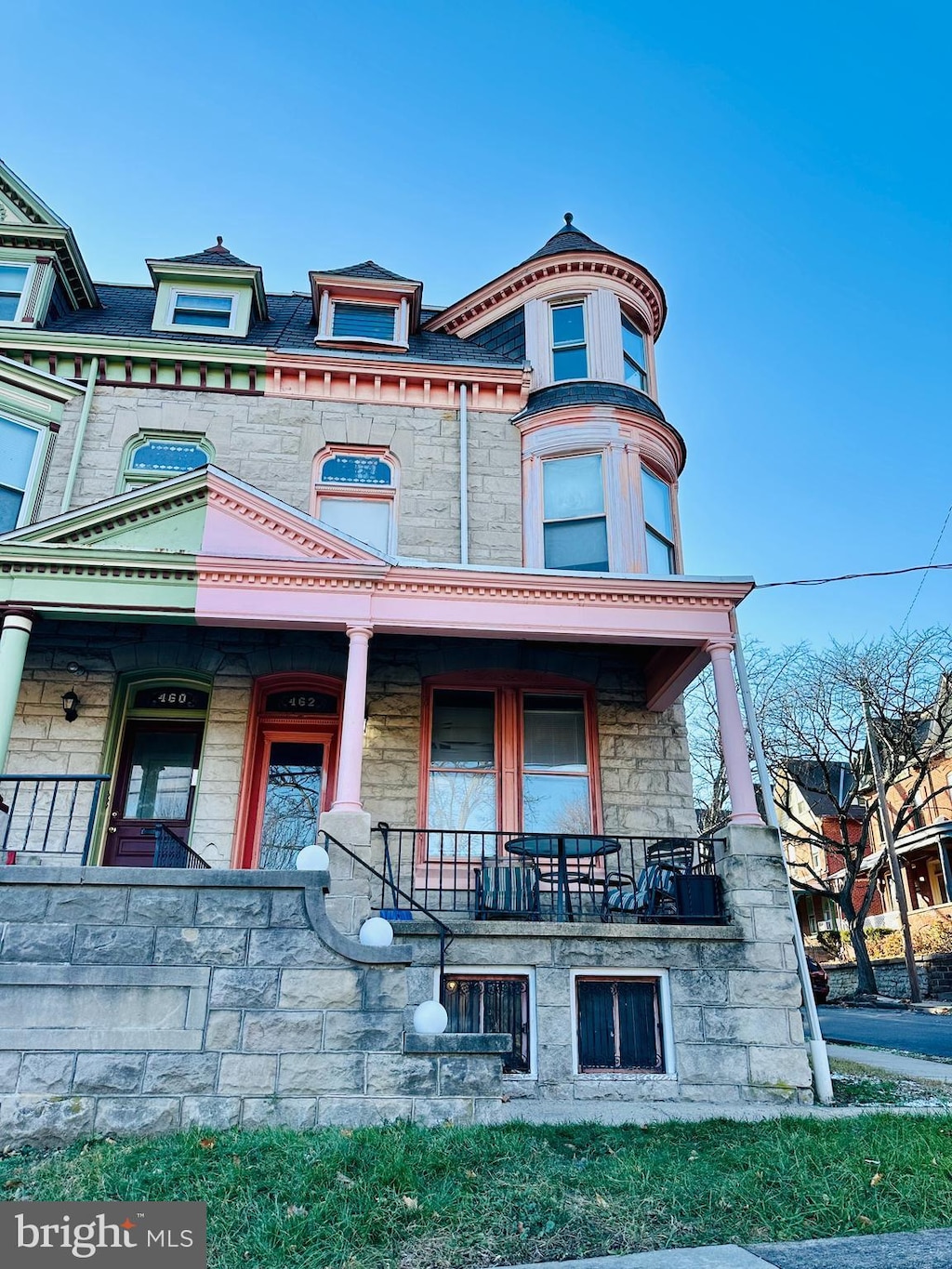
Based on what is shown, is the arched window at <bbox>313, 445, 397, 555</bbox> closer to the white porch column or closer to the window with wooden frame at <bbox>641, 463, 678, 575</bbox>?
the window with wooden frame at <bbox>641, 463, 678, 575</bbox>

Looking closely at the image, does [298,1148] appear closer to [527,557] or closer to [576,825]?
[576,825]

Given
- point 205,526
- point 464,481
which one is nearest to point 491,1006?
point 205,526

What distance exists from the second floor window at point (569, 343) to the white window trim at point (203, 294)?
453 cm

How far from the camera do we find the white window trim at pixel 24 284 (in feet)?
39.3

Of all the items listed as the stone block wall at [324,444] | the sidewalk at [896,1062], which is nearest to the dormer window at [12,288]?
the stone block wall at [324,444]

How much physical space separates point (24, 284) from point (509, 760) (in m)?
9.62

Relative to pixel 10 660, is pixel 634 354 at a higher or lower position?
higher

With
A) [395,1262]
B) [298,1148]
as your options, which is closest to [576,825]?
[298,1148]

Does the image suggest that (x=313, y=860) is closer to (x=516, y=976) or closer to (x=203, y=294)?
(x=516, y=976)

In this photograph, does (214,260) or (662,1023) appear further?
(214,260)

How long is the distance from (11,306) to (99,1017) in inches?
412

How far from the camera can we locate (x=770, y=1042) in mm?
7441

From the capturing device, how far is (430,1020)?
6051mm

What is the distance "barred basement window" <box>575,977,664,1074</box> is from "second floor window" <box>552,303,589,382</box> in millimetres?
8133
